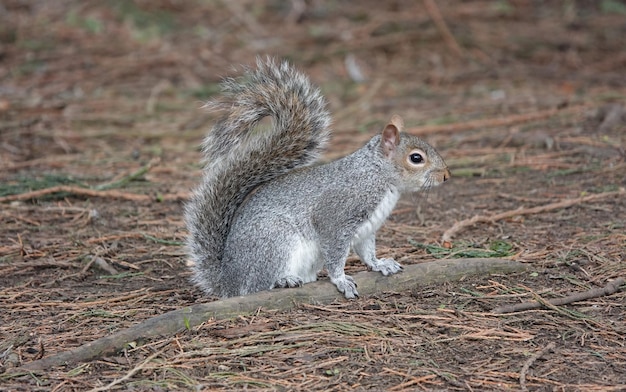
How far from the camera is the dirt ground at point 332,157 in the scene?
8.87 feet

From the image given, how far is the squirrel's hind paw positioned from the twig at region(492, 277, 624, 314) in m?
0.73

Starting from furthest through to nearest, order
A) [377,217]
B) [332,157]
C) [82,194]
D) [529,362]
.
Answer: [332,157] < [82,194] < [377,217] < [529,362]

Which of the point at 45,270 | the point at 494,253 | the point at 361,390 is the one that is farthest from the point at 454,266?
the point at 45,270

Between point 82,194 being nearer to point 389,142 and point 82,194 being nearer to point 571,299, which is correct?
point 389,142

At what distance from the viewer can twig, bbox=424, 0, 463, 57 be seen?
817cm

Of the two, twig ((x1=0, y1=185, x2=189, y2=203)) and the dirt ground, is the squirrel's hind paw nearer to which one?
the dirt ground

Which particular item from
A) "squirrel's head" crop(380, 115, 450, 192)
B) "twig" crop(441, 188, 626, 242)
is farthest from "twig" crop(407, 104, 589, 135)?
"squirrel's head" crop(380, 115, 450, 192)

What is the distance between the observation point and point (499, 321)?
2.97 metres

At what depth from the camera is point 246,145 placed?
3395 millimetres

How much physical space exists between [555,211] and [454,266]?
45.2 inches

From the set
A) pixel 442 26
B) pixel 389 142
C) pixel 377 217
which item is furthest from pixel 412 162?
pixel 442 26

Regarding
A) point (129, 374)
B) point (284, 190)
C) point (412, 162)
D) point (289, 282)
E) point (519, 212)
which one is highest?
point (412, 162)

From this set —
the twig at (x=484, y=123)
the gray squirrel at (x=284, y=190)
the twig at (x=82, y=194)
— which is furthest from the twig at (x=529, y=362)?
the twig at (x=484, y=123)

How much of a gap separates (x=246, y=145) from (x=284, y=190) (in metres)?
0.23
